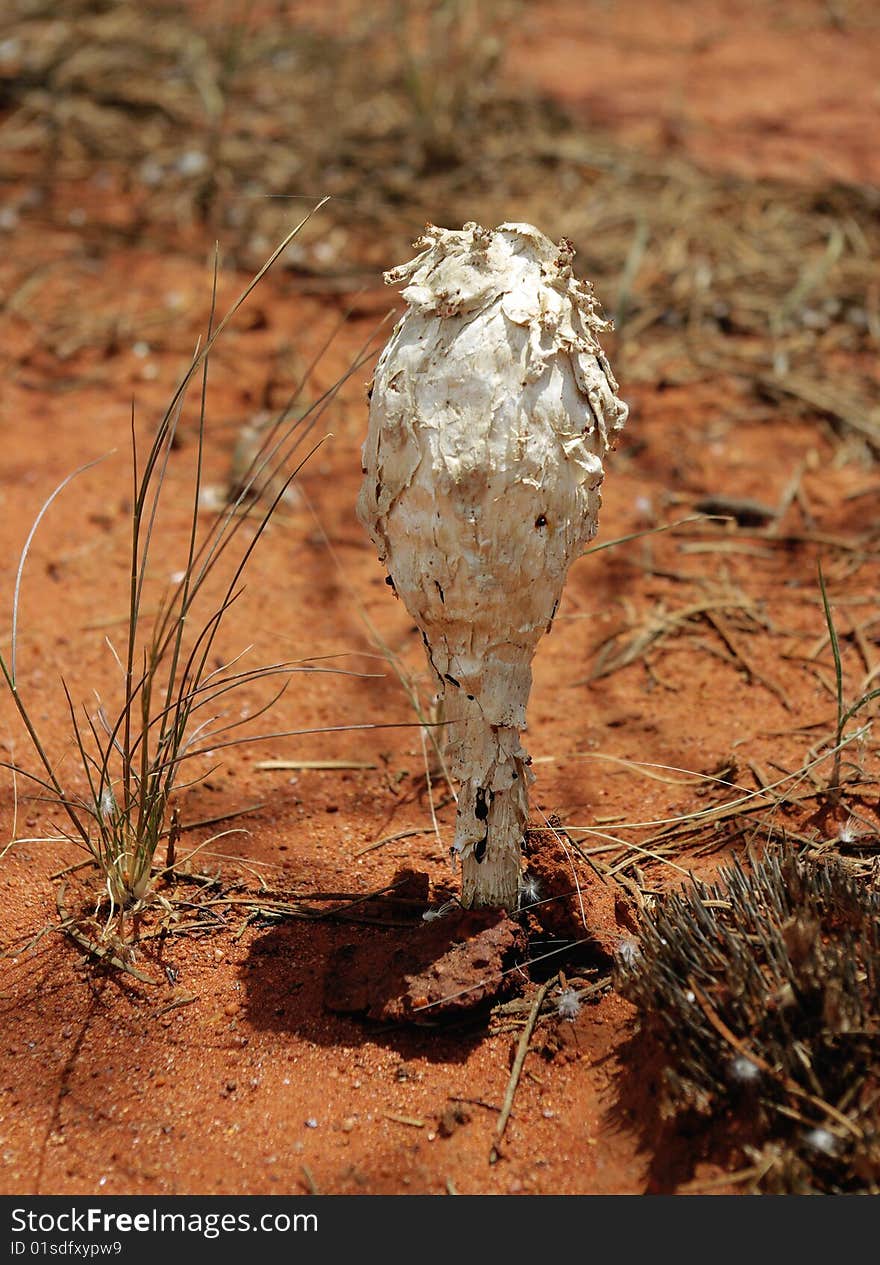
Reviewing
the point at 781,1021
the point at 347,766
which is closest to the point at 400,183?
the point at 347,766

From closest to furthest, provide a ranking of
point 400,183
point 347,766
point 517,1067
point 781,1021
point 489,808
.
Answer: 1. point 781,1021
2. point 517,1067
3. point 489,808
4. point 347,766
5. point 400,183

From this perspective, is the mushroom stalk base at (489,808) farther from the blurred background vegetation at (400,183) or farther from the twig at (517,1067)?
the blurred background vegetation at (400,183)

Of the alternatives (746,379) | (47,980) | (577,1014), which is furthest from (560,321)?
(746,379)

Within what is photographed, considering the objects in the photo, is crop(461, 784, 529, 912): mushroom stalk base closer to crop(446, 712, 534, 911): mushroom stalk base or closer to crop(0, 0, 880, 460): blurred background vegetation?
crop(446, 712, 534, 911): mushroom stalk base

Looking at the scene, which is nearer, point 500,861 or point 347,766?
point 500,861

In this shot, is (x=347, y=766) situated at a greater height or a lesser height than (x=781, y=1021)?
lesser

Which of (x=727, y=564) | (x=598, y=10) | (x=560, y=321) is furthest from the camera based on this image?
(x=598, y=10)

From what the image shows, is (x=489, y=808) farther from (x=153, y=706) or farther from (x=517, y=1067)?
(x=153, y=706)

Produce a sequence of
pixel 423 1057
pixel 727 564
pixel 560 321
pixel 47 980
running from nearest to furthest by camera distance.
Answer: pixel 560 321, pixel 423 1057, pixel 47 980, pixel 727 564

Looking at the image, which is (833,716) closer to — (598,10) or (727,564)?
(727,564)
